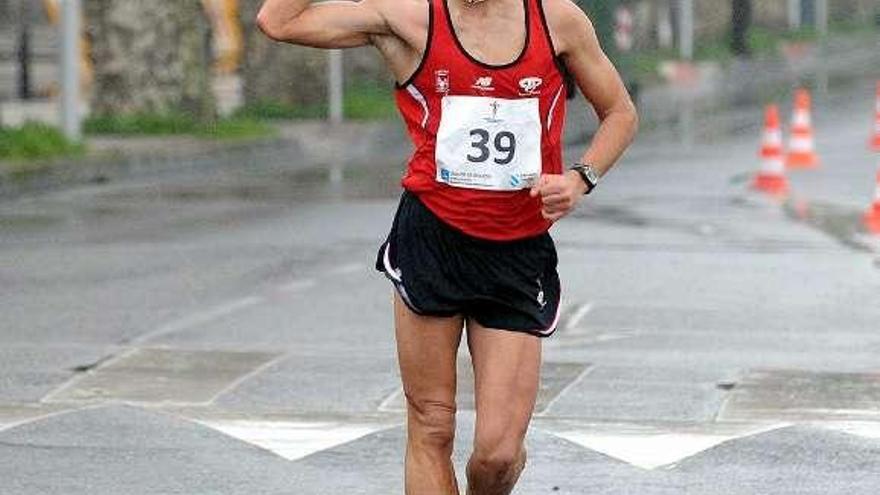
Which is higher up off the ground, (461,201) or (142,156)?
(461,201)

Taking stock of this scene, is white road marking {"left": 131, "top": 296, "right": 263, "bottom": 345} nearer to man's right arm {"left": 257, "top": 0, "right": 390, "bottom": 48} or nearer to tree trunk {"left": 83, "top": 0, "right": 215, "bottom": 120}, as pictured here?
man's right arm {"left": 257, "top": 0, "right": 390, "bottom": 48}

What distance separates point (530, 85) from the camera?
6.34m

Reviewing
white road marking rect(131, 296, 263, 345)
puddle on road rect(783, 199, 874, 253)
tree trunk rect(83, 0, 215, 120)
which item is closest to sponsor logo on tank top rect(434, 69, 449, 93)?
white road marking rect(131, 296, 263, 345)

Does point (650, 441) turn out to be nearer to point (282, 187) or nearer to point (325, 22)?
point (325, 22)

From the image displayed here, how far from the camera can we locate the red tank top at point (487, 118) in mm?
6309

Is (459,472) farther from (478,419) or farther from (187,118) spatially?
(187,118)

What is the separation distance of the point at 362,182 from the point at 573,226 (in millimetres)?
5400

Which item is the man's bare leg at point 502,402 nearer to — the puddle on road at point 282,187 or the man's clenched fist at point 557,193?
the man's clenched fist at point 557,193

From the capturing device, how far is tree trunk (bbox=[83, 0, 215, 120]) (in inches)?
1075

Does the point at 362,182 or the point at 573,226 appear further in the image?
the point at 362,182

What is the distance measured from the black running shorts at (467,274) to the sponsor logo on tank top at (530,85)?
15.1 inches

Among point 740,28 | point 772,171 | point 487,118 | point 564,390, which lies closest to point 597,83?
point 487,118

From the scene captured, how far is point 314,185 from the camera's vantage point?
22.8 metres

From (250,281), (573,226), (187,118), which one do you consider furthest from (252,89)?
(250,281)
